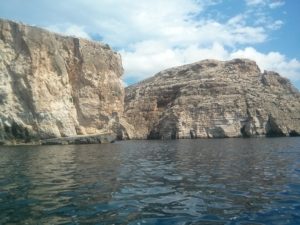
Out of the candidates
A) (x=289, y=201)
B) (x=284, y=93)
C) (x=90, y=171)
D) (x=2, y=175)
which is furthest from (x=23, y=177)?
(x=284, y=93)

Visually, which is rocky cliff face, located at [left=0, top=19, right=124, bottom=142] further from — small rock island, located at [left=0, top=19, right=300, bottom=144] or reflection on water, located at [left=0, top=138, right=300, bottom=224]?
reflection on water, located at [left=0, top=138, right=300, bottom=224]

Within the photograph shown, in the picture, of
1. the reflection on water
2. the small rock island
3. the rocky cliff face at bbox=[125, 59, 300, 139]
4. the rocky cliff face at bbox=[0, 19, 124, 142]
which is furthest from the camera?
the rocky cliff face at bbox=[125, 59, 300, 139]

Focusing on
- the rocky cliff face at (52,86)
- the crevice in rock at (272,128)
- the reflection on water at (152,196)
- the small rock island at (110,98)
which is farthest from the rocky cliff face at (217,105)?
the reflection on water at (152,196)

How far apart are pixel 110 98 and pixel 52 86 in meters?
13.7

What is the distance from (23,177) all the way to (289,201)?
1236 centimetres

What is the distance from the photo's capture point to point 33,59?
176ft

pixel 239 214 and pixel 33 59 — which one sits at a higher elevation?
pixel 33 59

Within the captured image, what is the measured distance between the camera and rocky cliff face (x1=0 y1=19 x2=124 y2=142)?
50.9 metres

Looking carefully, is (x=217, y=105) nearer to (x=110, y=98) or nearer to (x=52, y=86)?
(x=110, y=98)

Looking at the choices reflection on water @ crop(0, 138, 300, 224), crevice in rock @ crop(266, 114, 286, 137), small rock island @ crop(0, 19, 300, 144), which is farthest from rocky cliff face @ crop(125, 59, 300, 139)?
reflection on water @ crop(0, 138, 300, 224)

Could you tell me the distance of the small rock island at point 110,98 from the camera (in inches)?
2042

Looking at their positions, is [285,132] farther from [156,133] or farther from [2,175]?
[2,175]

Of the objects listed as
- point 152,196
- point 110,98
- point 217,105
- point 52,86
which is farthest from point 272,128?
point 152,196

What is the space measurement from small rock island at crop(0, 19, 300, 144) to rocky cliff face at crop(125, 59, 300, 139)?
0.83ft
